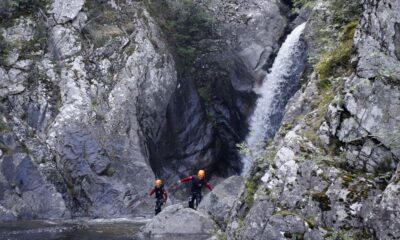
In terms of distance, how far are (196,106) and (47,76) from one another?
23.4 feet

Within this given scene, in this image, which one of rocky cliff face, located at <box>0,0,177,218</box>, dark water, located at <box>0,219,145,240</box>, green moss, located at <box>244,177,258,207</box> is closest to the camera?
green moss, located at <box>244,177,258,207</box>

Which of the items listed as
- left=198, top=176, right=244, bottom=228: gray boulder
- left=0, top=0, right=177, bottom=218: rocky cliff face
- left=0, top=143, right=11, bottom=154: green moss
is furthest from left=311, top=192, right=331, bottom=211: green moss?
left=0, top=143, right=11, bottom=154: green moss

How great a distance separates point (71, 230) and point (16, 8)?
448 inches

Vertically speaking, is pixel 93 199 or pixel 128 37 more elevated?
pixel 128 37

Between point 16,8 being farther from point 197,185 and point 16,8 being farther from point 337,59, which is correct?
point 337,59

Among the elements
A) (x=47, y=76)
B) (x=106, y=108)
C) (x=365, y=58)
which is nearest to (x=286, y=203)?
(x=365, y=58)

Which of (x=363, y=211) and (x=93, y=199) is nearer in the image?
(x=363, y=211)

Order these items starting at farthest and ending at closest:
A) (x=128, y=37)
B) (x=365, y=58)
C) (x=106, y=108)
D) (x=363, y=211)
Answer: (x=128, y=37)
(x=106, y=108)
(x=365, y=58)
(x=363, y=211)

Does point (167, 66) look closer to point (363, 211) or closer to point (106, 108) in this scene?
point (106, 108)

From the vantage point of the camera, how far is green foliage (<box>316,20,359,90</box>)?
873 centimetres

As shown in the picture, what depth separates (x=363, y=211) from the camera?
6609 millimetres

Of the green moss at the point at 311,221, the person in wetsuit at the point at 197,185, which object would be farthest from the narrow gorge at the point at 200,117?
the person in wetsuit at the point at 197,185

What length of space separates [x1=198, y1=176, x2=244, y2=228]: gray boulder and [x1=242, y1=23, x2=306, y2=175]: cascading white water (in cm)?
800

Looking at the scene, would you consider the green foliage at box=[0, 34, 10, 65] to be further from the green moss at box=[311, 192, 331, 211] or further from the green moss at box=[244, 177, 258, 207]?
the green moss at box=[311, 192, 331, 211]
